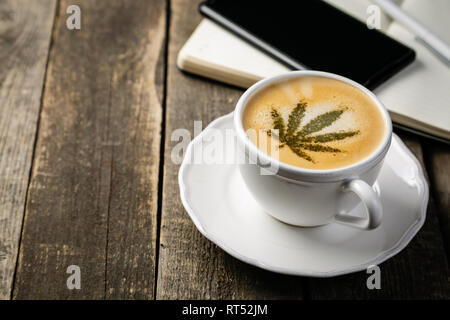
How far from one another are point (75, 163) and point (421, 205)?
1.97 feet

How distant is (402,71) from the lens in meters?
0.99

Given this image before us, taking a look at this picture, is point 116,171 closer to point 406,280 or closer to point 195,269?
point 195,269

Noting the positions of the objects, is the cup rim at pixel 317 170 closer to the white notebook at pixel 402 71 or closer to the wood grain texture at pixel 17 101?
the white notebook at pixel 402 71

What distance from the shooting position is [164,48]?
1102 millimetres

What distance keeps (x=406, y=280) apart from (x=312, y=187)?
23 cm

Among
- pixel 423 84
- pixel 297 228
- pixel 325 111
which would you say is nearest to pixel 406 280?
pixel 297 228

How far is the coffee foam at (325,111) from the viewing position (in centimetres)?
67

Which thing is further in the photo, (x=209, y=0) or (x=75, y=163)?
(x=209, y=0)

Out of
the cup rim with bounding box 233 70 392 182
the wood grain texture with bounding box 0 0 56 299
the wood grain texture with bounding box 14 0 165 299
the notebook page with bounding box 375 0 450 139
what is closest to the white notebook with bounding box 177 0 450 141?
the notebook page with bounding box 375 0 450 139

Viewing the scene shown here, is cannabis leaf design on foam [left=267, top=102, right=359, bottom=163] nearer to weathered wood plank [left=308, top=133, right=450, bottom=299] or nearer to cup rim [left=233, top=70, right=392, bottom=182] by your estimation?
cup rim [left=233, top=70, right=392, bottom=182]

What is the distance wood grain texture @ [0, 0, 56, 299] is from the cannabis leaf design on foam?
0.46 metres

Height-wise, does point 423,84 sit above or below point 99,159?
above

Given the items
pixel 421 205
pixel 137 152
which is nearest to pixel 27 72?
pixel 137 152
